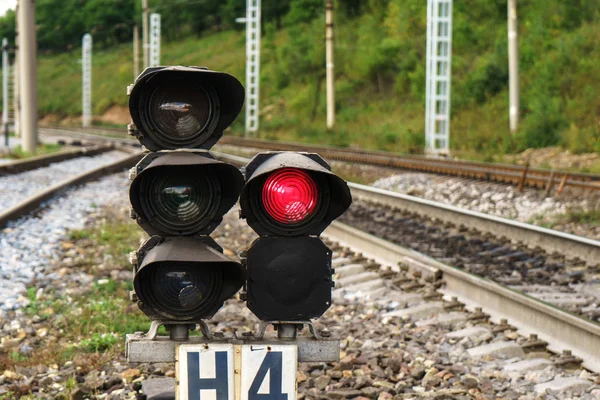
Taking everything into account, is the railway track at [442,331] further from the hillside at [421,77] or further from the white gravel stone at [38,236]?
the hillside at [421,77]

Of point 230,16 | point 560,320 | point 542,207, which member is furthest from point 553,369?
point 230,16

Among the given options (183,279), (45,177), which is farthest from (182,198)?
(45,177)

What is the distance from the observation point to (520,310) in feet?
20.8

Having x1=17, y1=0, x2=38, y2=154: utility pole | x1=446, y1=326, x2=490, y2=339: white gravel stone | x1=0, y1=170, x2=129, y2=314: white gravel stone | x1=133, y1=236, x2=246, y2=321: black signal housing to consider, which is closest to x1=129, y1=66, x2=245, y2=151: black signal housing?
x1=133, y1=236, x2=246, y2=321: black signal housing

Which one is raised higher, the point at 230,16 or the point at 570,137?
the point at 230,16

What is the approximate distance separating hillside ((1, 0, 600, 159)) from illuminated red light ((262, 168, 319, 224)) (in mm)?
19797

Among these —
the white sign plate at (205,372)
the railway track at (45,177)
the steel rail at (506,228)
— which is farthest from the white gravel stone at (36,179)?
the white sign plate at (205,372)

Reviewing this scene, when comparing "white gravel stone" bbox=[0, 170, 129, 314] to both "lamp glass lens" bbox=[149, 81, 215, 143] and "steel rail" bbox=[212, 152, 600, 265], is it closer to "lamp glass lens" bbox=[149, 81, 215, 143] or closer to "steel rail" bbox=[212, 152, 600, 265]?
"lamp glass lens" bbox=[149, 81, 215, 143]

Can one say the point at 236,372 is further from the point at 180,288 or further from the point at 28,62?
the point at 28,62

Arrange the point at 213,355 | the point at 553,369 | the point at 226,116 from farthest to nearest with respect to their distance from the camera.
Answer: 1. the point at 553,369
2. the point at 226,116
3. the point at 213,355

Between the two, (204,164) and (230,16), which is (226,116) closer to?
(204,164)

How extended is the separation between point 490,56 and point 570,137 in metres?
12.2

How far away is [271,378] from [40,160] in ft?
62.3

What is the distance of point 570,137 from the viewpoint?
23641 mm
